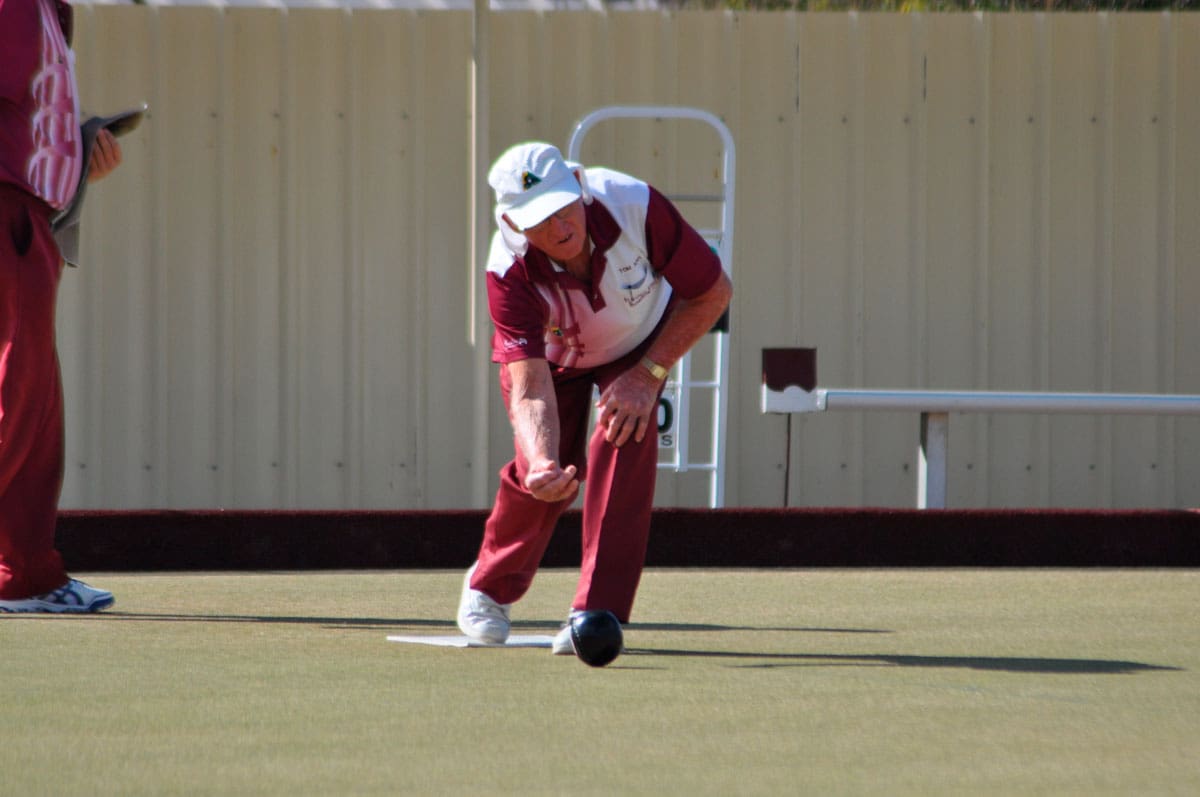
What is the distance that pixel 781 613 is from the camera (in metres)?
4.45

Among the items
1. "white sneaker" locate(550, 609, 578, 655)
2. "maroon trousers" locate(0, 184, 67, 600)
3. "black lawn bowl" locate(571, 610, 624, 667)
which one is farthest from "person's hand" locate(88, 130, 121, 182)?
"black lawn bowl" locate(571, 610, 624, 667)

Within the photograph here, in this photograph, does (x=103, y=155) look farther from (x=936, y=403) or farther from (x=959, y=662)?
(x=936, y=403)

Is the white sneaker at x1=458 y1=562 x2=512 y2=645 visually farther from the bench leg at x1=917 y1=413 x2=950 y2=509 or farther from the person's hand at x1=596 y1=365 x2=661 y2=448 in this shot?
the bench leg at x1=917 y1=413 x2=950 y2=509

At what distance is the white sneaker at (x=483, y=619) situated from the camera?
Result: 376 cm

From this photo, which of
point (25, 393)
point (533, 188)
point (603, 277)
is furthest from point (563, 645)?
point (25, 393)

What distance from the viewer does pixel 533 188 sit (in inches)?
133

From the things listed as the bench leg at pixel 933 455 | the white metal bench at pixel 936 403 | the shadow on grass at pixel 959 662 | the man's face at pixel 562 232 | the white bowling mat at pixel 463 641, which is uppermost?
the man's face at pixel 562 232

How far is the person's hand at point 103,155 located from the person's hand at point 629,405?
1.44m

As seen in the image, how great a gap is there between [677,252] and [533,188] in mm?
382

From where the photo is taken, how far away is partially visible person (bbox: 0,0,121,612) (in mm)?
4184

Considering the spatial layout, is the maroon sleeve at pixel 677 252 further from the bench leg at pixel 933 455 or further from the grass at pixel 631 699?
the bench leg at pixel 933 455

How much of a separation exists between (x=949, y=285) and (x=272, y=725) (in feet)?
17.4

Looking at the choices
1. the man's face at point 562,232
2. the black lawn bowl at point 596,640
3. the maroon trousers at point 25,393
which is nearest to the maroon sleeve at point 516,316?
the man's face at point 562,232

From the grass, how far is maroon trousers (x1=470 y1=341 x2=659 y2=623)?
0.17m
